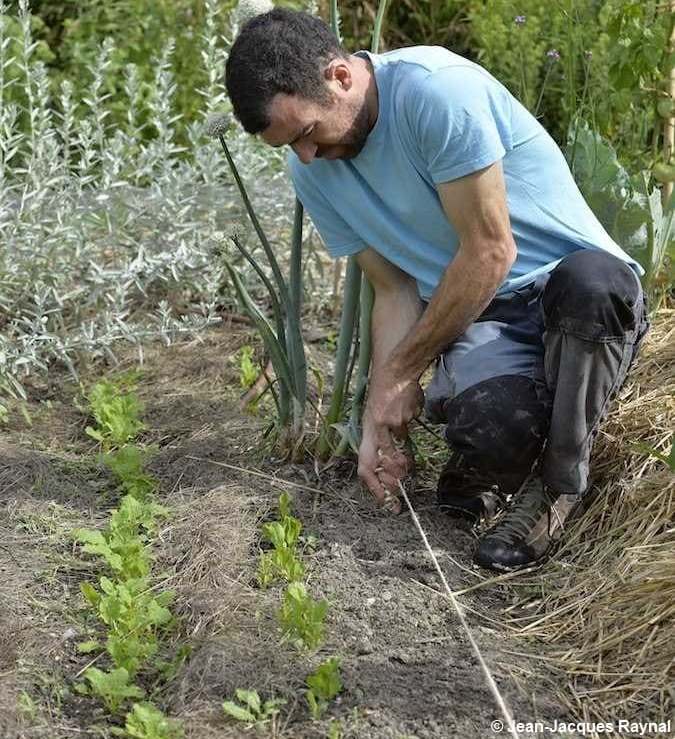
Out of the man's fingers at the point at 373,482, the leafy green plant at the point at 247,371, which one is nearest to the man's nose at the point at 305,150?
the man's fingers at the point at 373,482

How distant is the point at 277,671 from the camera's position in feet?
7.27

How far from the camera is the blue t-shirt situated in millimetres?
2494

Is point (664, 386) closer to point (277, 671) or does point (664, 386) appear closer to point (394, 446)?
point (394, 446)

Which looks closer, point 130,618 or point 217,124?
point 130,618

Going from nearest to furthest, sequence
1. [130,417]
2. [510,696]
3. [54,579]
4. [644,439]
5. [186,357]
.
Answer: [510,696] < [54,579] < [644,439] < [130,417] < [186,357]

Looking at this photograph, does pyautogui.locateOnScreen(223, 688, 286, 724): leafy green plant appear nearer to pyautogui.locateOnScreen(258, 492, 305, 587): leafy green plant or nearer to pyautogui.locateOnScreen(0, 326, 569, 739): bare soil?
pyautogui.locateOnScreen(0, 326, 569, 739): bare soil

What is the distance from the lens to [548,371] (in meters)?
2.65

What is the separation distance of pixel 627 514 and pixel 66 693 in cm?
124

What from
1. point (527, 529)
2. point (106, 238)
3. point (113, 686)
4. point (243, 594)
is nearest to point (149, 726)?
point (113, 686)

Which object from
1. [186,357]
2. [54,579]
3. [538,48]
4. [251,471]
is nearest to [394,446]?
[251,471]

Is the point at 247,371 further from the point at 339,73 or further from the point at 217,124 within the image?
the point at 339,73

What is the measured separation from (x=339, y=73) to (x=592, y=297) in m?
0.69

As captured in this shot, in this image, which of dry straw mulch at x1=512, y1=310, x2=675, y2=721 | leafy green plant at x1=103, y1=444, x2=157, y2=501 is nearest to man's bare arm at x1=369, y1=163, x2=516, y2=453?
dry straw mulch at x1=512, y1=310, x2=675, y2=721

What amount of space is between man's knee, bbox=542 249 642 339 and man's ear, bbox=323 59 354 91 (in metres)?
0.59
